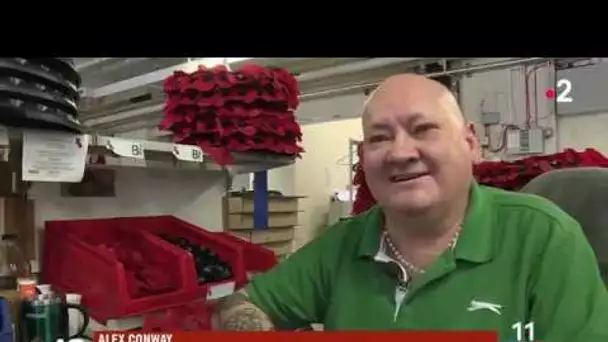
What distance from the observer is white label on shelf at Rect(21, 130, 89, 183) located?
100 cm

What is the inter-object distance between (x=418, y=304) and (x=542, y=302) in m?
0.15

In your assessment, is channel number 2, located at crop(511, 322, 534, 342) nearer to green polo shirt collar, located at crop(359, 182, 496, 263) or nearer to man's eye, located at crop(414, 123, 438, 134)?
green polo shirt collar, located at crop(359, 182, 496, 263)

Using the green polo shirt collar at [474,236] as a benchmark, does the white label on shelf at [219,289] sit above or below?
below

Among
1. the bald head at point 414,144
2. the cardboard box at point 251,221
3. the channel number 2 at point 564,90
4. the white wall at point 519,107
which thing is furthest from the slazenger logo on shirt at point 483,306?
the channel number 2 at point 564,90

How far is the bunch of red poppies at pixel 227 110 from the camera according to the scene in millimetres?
1398

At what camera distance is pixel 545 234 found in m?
0.78

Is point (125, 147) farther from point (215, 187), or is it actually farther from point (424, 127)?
point (424, 127)

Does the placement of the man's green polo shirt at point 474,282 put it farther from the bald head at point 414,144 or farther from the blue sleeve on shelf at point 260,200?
the blue sleeve on shelf at point 260,200

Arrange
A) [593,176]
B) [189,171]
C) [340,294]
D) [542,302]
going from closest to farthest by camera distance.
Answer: [542,302], [340,294], [593,176], [189,171]

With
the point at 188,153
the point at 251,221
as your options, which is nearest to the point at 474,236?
the point at 188,153

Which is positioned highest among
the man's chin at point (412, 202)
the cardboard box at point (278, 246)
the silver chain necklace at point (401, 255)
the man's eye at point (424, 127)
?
the man's eye at point (424, 127)

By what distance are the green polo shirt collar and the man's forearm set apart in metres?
0.16
